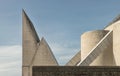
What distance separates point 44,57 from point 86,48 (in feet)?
21.2

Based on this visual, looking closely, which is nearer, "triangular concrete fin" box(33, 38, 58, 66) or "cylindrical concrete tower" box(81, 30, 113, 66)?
"cylindrical concrete tower" box(81, 30, 113, 66)

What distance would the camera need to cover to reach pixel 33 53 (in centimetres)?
3006

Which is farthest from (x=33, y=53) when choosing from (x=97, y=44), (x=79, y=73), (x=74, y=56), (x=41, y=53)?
(x=79, y=73)

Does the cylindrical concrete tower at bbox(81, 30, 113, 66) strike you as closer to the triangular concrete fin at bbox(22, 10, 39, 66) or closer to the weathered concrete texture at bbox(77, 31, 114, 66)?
the weathered concrete texture at bbox(77, 31, 114, 66)

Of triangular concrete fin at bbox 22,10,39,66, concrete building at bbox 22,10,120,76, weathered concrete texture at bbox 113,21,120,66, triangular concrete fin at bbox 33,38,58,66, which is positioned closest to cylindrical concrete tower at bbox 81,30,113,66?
concrete building at bbox 22,10,120,76

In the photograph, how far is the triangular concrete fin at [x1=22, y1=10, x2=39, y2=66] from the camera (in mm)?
29938

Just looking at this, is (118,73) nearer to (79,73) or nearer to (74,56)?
(79,73)

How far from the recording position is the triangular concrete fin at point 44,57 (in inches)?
1129

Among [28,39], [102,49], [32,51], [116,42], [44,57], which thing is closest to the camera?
[116,42]

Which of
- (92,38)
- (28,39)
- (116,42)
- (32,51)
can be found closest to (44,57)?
(32,51)

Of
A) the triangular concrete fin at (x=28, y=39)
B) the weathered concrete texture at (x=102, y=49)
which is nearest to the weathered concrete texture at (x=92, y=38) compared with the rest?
the weathered concrete texture at (x=102, y=49)

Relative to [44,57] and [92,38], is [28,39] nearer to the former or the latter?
[44,57]

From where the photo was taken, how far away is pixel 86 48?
2328cm

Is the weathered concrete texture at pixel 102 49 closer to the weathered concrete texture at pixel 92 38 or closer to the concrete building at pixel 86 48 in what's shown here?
the concrete building at pixel 86 48
